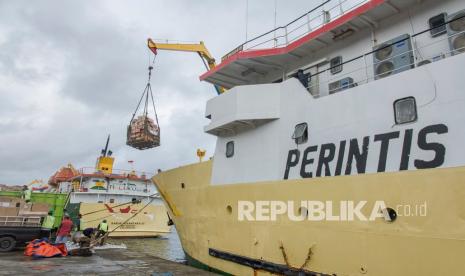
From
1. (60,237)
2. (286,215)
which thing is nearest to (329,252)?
(286,215)

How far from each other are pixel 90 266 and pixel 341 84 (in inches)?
319

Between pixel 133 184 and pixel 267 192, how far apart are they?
22.7 metres

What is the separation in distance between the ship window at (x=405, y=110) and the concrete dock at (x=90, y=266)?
5864 mm

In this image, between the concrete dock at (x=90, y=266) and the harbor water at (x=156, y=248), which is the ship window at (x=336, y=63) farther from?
the harbor water at (x=156, y=248)

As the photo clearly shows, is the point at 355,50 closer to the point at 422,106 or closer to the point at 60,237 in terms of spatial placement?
the point at 422,106

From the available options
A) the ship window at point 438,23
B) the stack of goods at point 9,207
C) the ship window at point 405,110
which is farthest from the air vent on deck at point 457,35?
the stack of goods at point 9,207

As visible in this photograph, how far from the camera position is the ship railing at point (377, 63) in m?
6.32

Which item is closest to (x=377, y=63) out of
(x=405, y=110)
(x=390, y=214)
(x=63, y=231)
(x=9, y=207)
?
(x=405, y=110)

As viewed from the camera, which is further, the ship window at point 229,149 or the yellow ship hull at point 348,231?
the ship window at point 229,149

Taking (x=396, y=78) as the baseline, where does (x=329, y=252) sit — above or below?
below

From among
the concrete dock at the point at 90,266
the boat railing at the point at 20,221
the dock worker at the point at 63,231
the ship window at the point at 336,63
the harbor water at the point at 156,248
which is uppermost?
the ship window at the point at 336,63

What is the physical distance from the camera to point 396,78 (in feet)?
19.6

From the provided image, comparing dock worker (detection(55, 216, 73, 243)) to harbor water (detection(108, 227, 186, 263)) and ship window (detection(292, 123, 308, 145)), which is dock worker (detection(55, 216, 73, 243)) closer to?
harbor water (detection(108, 227, 186, 263))

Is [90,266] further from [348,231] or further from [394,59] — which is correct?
[394,59]
